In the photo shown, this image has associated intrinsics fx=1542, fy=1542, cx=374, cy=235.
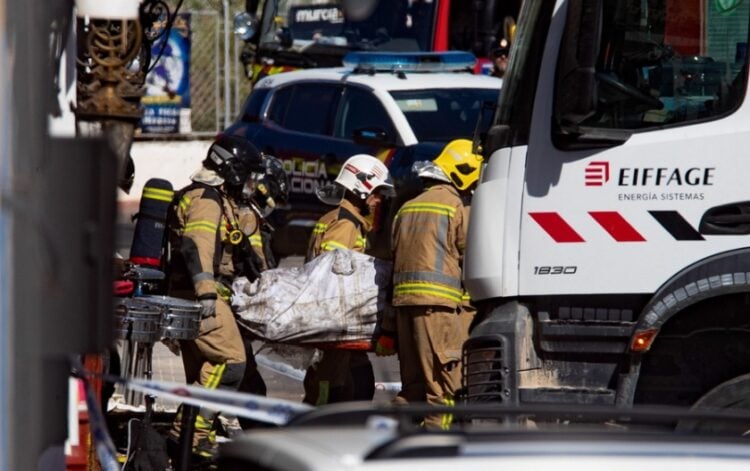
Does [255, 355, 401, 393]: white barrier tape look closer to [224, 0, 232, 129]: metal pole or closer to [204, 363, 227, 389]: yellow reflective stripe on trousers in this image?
[204, 363, 227, 389]: yellow reflective stripe on trousers

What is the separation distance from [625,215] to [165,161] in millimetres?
16982

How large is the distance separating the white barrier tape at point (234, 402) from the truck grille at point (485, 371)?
1672mm

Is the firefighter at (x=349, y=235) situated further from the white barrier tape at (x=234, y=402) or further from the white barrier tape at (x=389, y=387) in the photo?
the white barrier tape at (x=234, y=402)

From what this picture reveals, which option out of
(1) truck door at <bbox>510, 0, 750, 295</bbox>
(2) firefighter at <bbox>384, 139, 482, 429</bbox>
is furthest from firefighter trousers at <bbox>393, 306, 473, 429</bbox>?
(1) truck door at <bbox>510, 0, 750, 295</bbox>

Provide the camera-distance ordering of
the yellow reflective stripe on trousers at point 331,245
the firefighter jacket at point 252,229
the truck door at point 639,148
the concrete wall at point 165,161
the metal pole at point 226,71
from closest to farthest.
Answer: the truck door at point 639,148
the firefighter jacket at point 252,229
the yellow reflective stripe on trousers at point 331,245
the concrete wall at point 165,161
the metal pole at point 226,71

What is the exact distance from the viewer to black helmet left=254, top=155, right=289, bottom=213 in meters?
8.81

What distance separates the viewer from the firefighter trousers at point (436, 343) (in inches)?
312

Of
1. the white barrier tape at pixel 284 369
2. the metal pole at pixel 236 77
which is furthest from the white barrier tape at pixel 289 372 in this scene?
the metal pole at pixel 236 77

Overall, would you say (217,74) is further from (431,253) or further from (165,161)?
(431,253)

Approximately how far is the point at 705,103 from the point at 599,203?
22.6 inches

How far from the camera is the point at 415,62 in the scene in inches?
618

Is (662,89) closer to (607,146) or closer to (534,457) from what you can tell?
(607,146)

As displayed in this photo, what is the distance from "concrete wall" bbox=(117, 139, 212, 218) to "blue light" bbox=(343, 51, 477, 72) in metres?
7.06

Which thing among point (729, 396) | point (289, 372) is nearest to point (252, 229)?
point (289, 372)
